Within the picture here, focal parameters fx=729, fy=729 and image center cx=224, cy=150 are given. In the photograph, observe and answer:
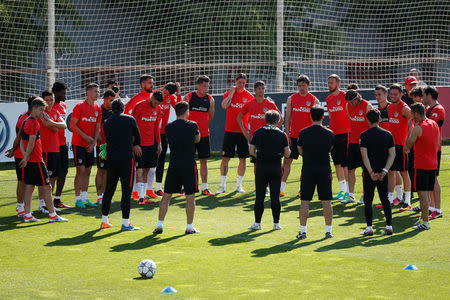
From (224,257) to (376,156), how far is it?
8.74 ft

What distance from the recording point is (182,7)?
25.9 meters

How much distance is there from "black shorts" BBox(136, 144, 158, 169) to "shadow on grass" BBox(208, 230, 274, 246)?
326 cm

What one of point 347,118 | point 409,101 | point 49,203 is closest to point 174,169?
point 49,203

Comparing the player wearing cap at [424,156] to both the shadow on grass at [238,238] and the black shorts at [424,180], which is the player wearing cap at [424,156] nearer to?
the black shorts at [424,180]

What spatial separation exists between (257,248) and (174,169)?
5.65 feet

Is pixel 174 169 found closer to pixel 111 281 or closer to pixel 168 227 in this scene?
pixel 168 227

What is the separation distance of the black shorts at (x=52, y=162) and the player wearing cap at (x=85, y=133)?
0.58 metres

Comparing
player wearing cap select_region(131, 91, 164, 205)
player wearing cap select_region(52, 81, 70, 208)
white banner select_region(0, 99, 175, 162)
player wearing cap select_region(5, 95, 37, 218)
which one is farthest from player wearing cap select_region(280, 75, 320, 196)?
white banner select_region(0, 99, 175, 162)

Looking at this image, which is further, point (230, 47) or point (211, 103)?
point (230, 47)

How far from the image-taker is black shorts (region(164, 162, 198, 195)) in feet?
33.1

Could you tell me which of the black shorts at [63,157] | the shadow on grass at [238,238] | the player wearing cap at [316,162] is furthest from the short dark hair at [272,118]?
the black shorts at [63,157]

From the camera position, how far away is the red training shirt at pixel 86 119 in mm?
12492

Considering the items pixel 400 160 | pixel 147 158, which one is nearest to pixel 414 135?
pixel 400 160

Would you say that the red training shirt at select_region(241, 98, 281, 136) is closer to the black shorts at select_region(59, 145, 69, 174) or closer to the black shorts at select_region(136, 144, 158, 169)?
the black shorts at select_region(136, 144, 158, 169)
